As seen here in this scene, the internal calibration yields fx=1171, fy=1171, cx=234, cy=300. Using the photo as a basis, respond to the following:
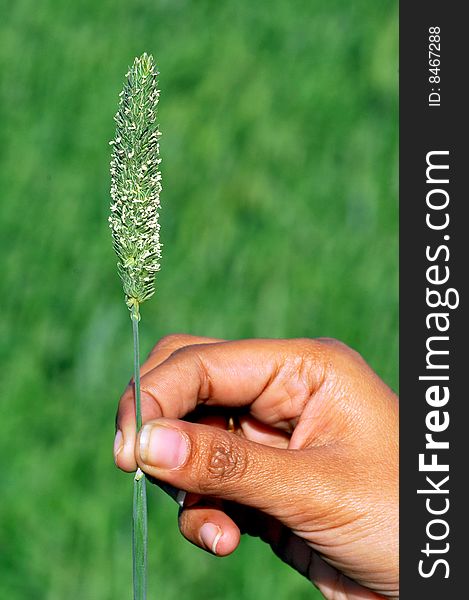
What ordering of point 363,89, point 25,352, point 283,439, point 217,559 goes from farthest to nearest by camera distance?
point 363,89 < point 25,352 < point 217,559 < point 283,439

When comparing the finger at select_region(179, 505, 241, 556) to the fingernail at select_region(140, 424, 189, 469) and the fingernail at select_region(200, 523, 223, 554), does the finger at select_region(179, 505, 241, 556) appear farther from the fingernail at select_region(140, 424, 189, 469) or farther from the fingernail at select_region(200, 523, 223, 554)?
the fingernail at select_region(140, 424, 189, 469)

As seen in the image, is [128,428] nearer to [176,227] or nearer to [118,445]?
[118,445]

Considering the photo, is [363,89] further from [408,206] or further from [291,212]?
[408,206]

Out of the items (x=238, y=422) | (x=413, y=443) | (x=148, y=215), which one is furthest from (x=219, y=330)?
(x=148, y=215)

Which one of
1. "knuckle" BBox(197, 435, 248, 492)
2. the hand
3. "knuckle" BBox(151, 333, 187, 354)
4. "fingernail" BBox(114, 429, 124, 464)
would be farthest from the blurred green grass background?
"knuckle" BBox(197, 435, 248, 492)

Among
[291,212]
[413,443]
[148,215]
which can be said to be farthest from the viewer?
[291,212]

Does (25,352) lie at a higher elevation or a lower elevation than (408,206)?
lower

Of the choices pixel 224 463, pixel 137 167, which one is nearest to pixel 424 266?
pixel 224 463
